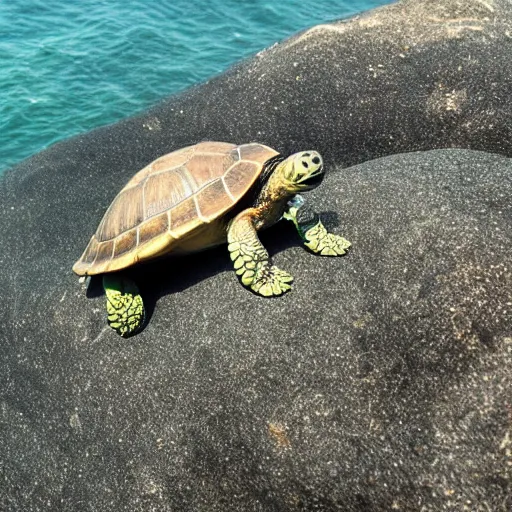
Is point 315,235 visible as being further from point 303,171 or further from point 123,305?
point 123,305

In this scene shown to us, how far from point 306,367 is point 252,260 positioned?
102cm

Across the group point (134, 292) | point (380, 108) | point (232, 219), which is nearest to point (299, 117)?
point (380, 108)

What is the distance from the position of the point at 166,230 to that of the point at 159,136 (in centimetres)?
A: 413

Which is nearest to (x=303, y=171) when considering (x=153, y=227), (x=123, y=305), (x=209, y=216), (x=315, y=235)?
(x=315, y=235)

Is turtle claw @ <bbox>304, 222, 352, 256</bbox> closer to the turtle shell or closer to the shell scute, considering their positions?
the turtle shell

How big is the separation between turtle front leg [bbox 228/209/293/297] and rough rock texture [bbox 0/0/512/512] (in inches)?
6.7

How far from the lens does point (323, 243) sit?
4523 mm

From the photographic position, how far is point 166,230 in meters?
4.29

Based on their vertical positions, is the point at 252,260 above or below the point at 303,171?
below

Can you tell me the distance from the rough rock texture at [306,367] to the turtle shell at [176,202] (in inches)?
21.5

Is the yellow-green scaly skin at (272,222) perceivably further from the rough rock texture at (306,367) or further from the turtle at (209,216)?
the rough rock texture at (306,367)

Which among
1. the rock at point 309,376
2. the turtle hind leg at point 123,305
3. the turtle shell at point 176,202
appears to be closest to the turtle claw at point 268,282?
the rock at point 309,376

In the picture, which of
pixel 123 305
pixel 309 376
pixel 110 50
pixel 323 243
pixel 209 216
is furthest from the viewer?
pixel 110 50

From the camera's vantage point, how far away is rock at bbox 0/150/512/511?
3.48 metres
